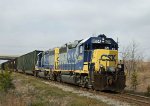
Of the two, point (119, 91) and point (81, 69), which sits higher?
point (81, 69)

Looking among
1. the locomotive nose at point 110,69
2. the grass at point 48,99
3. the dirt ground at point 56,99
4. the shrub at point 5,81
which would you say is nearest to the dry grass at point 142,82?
the locomotive nose at point 110,69

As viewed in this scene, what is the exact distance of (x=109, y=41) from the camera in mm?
23312

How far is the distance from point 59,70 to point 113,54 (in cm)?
1055

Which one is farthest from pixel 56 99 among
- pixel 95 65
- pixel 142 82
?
pixel 142 82

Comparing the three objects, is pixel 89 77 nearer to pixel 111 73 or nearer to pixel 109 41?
pixel 111 73

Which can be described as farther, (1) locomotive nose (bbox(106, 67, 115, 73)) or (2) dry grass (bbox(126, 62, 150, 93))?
(2) dry grass (bbox(126, 62, 150, 93))

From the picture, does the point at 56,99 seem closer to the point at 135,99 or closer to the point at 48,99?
the point at 48,99

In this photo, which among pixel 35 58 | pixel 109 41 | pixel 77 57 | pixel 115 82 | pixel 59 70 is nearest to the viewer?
pixel 115 82

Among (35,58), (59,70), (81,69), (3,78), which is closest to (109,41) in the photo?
(81,69)

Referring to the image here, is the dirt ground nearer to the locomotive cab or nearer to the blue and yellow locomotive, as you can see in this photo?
the locomotive cab

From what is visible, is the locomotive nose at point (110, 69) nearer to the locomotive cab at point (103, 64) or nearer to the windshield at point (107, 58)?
the locomotive cab at point (103, 64)

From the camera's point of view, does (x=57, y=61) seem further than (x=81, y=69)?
Yes

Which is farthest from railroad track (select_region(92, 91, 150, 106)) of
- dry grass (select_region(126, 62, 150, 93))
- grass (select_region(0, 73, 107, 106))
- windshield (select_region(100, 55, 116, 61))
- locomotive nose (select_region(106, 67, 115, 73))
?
dry grass (select_region(126, 62, 150, 93))

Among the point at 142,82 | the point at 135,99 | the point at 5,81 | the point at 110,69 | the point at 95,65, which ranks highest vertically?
the point at 95,65
